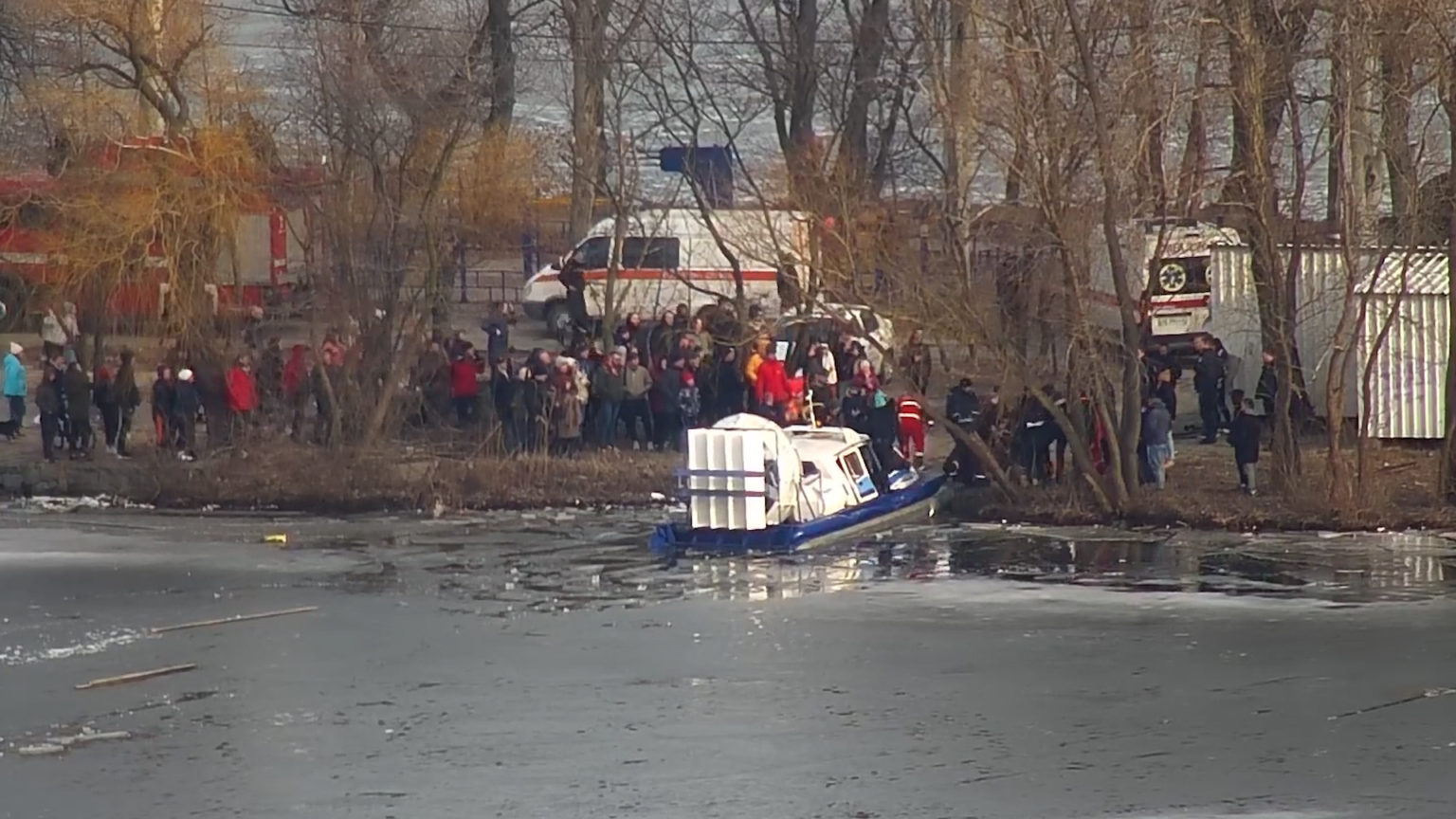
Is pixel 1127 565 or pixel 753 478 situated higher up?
pixel 753 478

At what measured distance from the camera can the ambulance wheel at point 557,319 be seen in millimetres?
43094

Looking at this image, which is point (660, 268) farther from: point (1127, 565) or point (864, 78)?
point (1127, 565)

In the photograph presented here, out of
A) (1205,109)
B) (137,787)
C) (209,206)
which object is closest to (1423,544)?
(1205,109)

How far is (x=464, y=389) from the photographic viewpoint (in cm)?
3481

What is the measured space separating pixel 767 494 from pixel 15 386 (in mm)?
15219

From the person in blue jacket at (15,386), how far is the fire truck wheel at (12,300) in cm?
154

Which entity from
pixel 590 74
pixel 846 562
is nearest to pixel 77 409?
pixel 590 74

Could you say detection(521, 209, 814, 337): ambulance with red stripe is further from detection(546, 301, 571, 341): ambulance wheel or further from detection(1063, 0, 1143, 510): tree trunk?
detection(1063, 0, 1143, 510): tree trunk

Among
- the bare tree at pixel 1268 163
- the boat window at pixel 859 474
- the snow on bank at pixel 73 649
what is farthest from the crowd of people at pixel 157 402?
the bare tree at pixel 1268 163

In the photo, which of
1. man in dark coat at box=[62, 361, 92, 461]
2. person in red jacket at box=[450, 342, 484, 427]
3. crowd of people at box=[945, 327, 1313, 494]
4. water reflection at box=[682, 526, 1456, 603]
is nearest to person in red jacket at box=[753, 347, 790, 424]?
crowd of people at box=[945, 327, 1313, 494]

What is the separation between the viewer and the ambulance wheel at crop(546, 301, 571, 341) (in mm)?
43094

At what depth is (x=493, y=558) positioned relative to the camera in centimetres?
2717

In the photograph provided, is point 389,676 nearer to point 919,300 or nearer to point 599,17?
point 919,300

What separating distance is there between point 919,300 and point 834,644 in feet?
29.3
